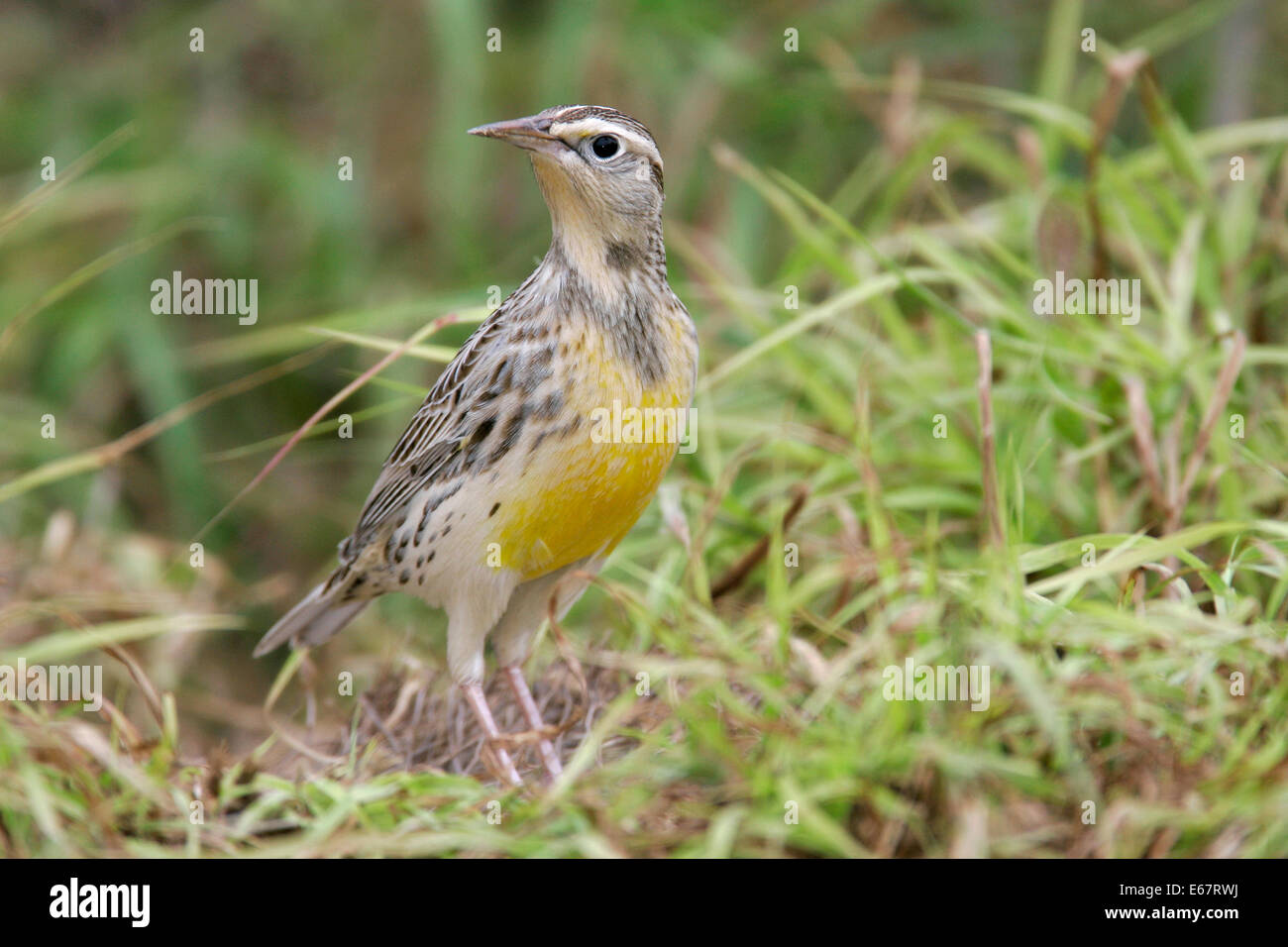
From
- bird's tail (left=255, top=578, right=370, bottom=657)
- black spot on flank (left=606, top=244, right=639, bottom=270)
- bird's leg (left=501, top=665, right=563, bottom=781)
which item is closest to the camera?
black spot on flank (left=606, top=244, right=639, bottom=270)

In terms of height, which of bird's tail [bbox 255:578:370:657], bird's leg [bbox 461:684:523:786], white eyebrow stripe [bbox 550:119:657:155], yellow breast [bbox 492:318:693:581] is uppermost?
white eyebrow stripe [bbox 550:119:657:155]

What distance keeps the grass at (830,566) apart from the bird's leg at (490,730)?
13 centimetres

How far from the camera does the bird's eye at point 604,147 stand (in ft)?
11.5

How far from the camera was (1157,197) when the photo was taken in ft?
17.4

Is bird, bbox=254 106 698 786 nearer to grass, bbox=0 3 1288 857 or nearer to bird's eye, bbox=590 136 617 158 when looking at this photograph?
bird's eye, bbox=590 136 617 158

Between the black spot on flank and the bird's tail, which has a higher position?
the black spot on flank

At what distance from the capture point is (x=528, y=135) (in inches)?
136

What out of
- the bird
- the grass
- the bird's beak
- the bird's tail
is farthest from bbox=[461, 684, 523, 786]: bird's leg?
the bird's beak

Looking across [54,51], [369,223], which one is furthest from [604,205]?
[54,51]

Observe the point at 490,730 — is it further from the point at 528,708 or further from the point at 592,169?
the point at 592,169

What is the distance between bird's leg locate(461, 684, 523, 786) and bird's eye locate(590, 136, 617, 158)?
4.92 ft

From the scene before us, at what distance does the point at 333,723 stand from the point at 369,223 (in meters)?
3.88

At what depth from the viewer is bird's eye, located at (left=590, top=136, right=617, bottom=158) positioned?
3512mm

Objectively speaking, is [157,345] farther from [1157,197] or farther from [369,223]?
[1157,197]
